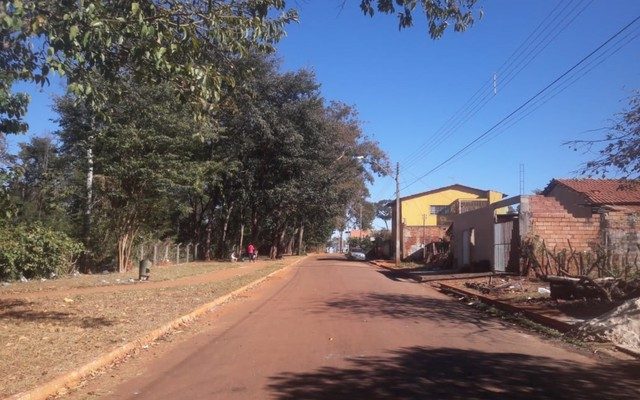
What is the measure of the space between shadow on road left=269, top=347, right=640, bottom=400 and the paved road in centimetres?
1

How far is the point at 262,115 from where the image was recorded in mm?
37844

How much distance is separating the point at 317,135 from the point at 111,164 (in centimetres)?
1762

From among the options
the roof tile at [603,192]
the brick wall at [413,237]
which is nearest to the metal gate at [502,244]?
the roof tile at [603,192]

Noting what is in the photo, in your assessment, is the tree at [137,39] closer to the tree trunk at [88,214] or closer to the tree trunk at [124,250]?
the tree trunk at [88,214]

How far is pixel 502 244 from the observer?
78.8 feet

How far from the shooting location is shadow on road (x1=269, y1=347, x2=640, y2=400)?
6535mm

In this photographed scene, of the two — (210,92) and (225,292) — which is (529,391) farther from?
(225,292)

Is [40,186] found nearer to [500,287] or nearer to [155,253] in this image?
[500,287]

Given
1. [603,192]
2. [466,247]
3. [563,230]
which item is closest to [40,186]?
[563,230]

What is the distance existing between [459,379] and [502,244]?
699 inches

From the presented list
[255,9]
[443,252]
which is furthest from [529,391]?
[443,252]

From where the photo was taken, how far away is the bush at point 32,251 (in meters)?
20.0

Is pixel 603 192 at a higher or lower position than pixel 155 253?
higher

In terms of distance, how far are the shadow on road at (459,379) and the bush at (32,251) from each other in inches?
617
